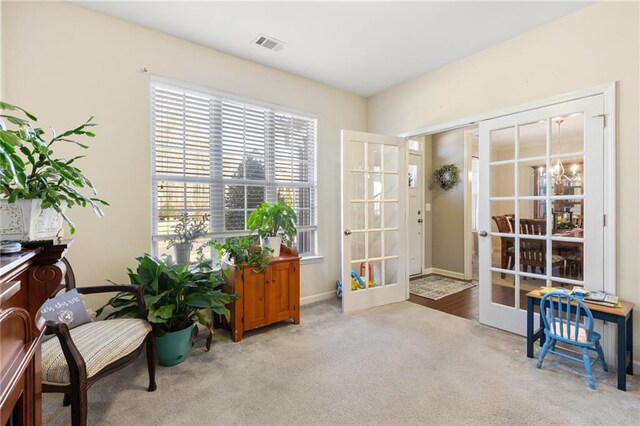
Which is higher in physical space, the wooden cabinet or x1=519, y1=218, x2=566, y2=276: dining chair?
x1=519, y1=218, x2=566, y2=276: dining chair

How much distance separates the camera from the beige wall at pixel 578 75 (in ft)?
7.11

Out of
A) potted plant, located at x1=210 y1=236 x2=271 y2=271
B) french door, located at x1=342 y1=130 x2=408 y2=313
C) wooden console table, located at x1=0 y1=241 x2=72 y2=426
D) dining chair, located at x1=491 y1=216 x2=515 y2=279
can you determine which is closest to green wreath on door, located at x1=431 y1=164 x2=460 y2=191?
french door, located at x1=342 y1=130 x2=408 y2=313

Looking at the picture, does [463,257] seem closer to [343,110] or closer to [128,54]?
[343,110]

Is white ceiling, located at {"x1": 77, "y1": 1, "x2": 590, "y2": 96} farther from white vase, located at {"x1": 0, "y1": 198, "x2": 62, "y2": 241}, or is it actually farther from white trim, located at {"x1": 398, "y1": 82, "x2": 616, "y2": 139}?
white vase, located at {"x1": 0, "y1": 198, "x2": 62, "y2": 241}

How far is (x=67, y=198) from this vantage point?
54.9 inches

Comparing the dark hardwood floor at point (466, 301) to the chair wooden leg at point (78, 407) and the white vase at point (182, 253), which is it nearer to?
the white vase at point (182, 253)

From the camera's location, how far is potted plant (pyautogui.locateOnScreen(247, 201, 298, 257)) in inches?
114

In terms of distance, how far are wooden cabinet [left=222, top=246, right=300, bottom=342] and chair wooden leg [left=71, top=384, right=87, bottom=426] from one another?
1244 millimetres

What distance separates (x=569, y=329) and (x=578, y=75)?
1.98 meters

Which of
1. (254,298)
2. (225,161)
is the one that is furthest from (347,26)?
(254,298)

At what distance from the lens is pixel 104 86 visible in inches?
95.8

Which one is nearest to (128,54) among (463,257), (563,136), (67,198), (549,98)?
(67,198)

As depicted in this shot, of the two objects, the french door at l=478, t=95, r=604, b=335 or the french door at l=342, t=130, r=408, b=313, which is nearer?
the french door at l=478, t=95, r=604, b=335

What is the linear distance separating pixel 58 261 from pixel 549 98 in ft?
11.5
